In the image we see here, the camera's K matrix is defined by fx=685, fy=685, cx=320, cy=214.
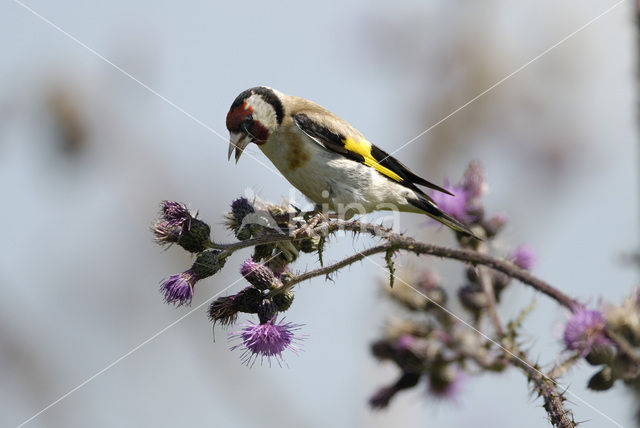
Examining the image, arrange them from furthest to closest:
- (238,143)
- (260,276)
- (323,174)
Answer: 1. (323,174)
2. (238,143)
3. (260,276)

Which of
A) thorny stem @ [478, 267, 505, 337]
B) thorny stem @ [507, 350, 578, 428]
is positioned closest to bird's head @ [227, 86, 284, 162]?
thorny stem @ [478, 267, 505, 337]

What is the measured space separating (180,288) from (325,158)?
3.85 feet

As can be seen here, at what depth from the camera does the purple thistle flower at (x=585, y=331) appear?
11.3ft

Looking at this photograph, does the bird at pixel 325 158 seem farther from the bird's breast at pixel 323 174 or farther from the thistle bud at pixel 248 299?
the thistle bud at pixel 248 299

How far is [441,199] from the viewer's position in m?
4.65

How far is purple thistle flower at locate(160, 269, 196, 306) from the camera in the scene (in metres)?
3.07

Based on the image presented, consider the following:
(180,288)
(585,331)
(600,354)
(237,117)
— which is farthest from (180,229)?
(600,354)

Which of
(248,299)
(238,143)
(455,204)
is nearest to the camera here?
(248,299)

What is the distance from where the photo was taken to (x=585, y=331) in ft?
→ 11.3

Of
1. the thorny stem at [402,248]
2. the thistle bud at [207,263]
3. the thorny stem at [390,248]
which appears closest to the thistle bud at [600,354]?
the thorny stem at [390,248]

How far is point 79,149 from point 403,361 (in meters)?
3.99

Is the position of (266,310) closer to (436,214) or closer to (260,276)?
(260,276)

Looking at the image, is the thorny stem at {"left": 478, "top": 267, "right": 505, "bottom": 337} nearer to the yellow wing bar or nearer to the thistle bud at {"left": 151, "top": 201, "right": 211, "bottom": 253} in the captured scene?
the yellow wing bar

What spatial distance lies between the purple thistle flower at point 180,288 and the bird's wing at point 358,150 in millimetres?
1193
